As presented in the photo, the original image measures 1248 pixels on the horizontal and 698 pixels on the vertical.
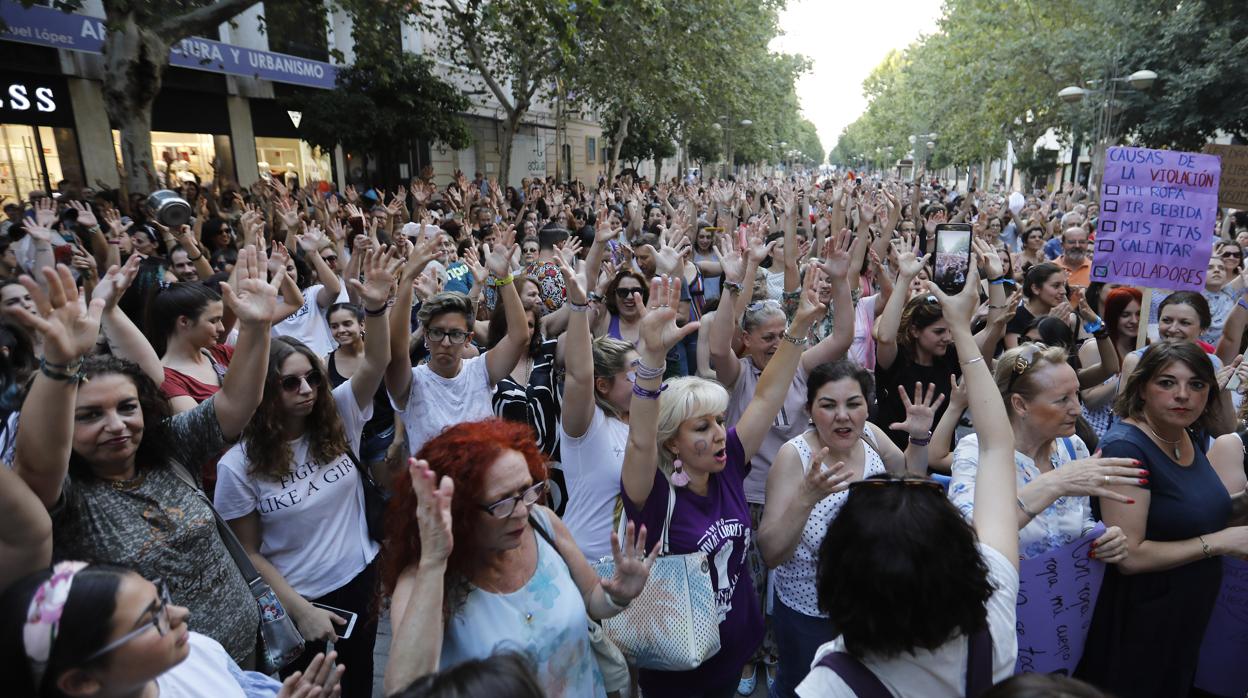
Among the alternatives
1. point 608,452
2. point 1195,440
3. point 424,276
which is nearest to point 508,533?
point 608,452

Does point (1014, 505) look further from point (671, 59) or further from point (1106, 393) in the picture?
point (671, 59)

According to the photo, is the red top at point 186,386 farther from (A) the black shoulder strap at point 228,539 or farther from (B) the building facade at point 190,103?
(B) the building facade at point 190,103

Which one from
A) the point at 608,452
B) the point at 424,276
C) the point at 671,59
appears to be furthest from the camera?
the point at 671,59

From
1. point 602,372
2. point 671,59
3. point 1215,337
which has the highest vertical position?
point 671,59

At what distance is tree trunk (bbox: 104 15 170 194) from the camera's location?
31.0ft

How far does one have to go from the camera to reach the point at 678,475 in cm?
262

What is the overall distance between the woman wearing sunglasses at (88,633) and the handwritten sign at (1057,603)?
2.54m

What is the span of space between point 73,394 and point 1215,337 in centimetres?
704

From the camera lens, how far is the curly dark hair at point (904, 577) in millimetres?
1564

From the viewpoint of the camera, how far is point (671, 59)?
64.7 ft

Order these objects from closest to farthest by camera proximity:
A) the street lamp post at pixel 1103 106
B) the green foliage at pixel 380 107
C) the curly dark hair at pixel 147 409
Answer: the curly dark hair at pixel 147 409
the green foliage at pixel 380 107
the street lamp post at pixel 1103 106

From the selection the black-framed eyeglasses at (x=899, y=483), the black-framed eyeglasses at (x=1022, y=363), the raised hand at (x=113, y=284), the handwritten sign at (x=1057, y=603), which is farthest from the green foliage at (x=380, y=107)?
the black-framed eyeglasses at (x=899, y=483)

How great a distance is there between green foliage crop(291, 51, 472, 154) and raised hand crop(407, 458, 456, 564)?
15712mm

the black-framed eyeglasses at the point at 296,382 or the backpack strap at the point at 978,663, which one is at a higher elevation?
the black-framed eyeglasses at the point at 296,382
